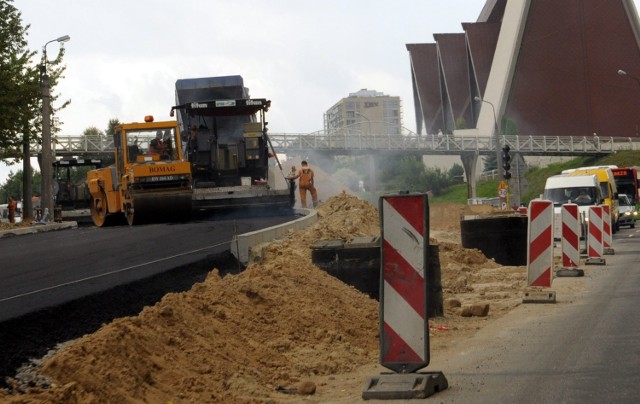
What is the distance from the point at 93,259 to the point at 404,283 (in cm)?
858

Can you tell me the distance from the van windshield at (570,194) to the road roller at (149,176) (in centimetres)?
1427

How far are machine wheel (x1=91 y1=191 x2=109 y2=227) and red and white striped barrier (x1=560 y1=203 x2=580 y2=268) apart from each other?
13199 millimetres

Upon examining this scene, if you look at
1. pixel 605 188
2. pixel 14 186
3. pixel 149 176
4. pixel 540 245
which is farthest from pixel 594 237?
pixel 14 186

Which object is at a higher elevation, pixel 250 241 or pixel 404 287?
pixel 404 287

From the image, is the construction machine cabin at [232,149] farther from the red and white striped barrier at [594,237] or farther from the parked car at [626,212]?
the parked car at [626,212]

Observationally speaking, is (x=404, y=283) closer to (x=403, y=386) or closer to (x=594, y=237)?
(x=403, y=386)

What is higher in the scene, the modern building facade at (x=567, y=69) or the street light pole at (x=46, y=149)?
the modern building facade at (x=567, y=69)

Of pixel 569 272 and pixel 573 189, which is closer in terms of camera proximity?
pixel 569 272

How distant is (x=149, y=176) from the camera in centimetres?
2734

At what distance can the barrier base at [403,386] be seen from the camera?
27.1 ft

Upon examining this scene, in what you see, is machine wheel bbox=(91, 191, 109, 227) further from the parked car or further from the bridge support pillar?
the bridge support pillar

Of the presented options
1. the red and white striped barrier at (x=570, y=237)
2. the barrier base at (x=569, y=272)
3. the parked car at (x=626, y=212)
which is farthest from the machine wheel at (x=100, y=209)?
the parked car at (x=626, y=212)

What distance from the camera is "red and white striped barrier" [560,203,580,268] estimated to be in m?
21.6

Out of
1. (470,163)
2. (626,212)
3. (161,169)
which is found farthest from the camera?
(470,163)
